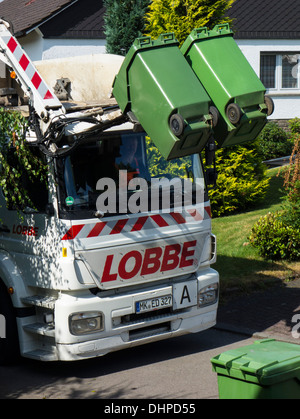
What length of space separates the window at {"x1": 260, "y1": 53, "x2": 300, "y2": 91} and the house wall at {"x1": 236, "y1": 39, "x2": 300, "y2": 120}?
0.84 ft

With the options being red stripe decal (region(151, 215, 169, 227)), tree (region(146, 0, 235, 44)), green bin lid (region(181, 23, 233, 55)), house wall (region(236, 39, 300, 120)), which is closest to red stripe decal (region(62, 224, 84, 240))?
red stripe decal (region(151, 215, 169, 227))

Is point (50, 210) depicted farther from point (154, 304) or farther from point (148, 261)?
point (154, 304)

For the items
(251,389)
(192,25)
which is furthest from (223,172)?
(251,389)

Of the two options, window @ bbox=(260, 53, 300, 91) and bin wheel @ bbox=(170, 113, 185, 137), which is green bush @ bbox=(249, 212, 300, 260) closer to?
bin wheel @ bbox=(170, 113, 185, 137)

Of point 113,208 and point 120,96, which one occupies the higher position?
point 120,96

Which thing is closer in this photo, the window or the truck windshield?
the truck windshield

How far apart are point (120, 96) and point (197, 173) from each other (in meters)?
1.45

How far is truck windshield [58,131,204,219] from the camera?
718 cm

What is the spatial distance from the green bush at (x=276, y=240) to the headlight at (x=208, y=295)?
3390mm

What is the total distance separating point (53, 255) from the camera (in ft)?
23.9

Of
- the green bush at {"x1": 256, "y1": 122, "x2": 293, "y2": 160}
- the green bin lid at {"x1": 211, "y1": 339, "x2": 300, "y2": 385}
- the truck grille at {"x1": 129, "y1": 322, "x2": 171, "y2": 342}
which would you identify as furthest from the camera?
the green bush at {"x1": 256, "y1": 122, "x2": 293, "y2": 160}

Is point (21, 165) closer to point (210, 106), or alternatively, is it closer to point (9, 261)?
point (9, 261)

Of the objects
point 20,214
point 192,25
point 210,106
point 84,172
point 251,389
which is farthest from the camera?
point 192,25

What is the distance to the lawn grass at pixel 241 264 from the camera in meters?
10.6
